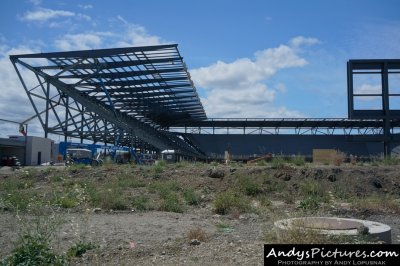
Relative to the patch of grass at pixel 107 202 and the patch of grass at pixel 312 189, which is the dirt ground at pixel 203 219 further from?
the patch of grass at pixel 312 189

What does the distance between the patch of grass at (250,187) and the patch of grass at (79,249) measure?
1070 centimetres

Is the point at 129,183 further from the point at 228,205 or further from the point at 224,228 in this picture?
the point at 224,228

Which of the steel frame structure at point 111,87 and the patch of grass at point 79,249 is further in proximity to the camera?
the steel frame structure at point 111,87

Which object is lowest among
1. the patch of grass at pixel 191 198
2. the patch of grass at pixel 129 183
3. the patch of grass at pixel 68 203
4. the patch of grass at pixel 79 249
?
the patch of grass at pixel 79 249

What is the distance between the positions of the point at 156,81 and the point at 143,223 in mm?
35590

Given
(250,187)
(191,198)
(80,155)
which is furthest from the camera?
(80,155)

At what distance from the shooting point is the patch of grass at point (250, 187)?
18.0 meters

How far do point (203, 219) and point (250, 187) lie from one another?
5.87m

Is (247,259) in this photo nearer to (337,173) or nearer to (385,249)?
(385,249)

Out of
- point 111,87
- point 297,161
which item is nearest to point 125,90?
point 111,87

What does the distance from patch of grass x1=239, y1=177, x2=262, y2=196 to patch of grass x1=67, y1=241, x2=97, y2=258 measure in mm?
10702

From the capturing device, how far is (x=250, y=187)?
59.4 ft

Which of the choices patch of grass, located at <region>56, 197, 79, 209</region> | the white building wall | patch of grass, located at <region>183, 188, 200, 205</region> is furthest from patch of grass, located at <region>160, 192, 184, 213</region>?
the white building wall

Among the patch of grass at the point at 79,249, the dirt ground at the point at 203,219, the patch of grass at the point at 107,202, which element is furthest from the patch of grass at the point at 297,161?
the patch of grass at the point at 79,249
